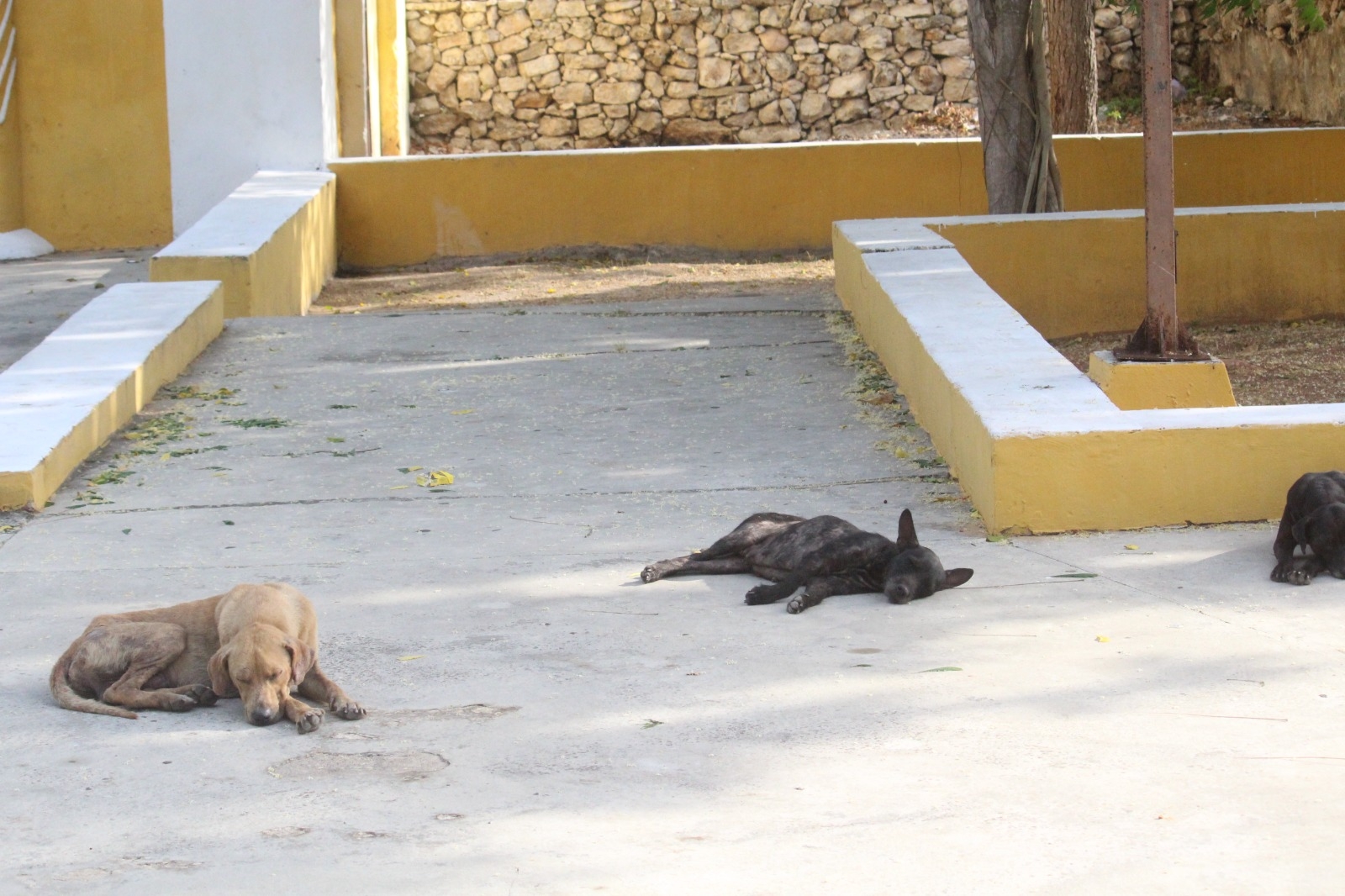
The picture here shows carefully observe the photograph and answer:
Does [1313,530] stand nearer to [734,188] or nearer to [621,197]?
[734,188]

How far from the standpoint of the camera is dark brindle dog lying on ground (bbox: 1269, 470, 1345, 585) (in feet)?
15.5

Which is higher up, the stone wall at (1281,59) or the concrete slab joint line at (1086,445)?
the stone wall at (1281,59)

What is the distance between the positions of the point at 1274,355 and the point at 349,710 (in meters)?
7.13

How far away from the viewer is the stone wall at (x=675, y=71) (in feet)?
61.7

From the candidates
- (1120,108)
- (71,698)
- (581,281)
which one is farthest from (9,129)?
(1120,108)

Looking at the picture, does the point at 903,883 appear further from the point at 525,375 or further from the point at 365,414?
the point at 525,375

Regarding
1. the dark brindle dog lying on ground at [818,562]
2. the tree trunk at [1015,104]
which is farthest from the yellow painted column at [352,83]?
the dark brindle dog lying on ground at [818,562]

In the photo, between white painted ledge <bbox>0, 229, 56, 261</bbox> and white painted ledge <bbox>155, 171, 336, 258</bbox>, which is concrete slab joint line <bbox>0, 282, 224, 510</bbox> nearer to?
white painted ledge <bbox>155, 171, 336, 258</bbox>

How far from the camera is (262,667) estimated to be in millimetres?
3797

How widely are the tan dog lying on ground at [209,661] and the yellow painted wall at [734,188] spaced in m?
9.86

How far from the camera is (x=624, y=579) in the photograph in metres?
5.03

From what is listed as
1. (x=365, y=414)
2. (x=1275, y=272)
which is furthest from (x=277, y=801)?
(x=1275, y=272)

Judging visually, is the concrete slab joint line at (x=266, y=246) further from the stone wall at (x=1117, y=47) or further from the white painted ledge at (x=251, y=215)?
the stone wall at (x=1117, y=47)

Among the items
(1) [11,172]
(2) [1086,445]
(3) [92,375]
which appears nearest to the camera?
(2) [1086,445]
